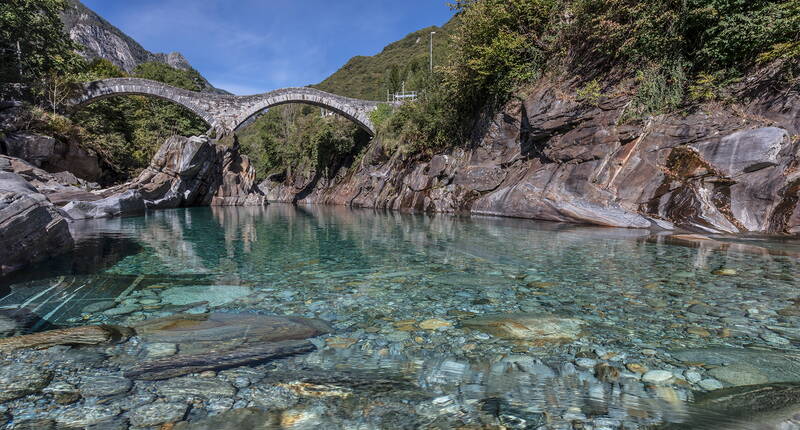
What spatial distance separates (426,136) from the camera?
2286 centimetres

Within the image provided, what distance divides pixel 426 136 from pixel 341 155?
1876 cm

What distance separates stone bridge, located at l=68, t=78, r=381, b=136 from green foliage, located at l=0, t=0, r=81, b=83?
469 cm

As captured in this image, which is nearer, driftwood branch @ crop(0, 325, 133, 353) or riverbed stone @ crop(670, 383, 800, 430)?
riverbed stone @ crop(670, 383, 800, 430)

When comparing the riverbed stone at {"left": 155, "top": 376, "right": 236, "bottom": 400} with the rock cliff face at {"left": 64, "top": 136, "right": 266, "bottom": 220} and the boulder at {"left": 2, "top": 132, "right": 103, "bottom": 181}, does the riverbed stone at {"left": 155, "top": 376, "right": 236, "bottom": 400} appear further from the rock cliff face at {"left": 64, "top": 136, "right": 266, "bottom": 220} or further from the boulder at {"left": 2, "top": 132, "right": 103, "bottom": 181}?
the boulder at {"left": 2, "top": 132, "right": 103, "bottom": 181}

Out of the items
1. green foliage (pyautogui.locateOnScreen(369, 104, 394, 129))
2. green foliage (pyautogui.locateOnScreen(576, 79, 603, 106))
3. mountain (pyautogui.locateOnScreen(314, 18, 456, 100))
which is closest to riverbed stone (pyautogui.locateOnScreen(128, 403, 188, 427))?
green foliage (pyautogui.locateOnScreen(576, 79, 603, 106))

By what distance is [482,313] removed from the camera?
3.73 m

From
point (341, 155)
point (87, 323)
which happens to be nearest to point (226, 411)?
point (87, 323)

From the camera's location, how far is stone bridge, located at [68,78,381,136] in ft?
106

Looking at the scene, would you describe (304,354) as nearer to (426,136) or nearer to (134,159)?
(426,136)

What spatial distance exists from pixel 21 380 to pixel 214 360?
3.37 ft

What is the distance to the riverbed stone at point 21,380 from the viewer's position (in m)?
2.14

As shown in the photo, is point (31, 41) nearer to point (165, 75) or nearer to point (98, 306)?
point (165, 75)

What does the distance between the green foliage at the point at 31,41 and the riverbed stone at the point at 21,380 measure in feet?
93.5

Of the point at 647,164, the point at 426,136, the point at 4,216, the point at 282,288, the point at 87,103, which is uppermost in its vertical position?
the point at 87,103
